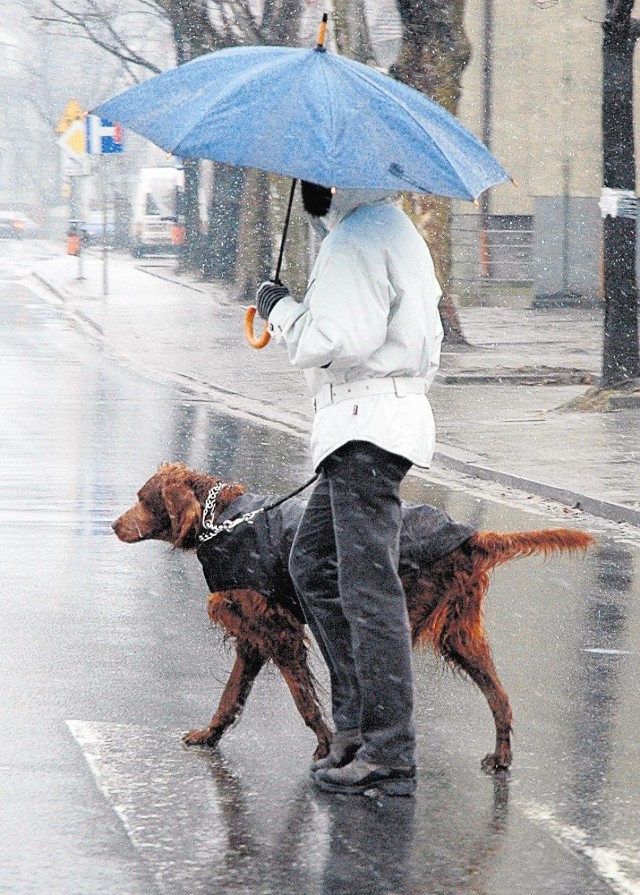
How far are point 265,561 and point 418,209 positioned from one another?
52.4ft

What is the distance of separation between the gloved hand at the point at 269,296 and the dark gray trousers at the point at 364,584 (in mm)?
466

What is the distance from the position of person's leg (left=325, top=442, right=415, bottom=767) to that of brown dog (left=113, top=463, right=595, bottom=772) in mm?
243

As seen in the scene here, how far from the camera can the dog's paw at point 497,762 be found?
5.45 meters

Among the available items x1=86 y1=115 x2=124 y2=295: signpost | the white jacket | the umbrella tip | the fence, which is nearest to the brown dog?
the white jacket

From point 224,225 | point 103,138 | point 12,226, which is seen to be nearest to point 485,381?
point 103,138

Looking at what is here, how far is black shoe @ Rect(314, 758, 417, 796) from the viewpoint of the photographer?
16.6 ft

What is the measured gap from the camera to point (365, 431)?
488 cm

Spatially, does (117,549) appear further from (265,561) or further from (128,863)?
(128,863)

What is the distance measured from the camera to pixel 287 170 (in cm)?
483

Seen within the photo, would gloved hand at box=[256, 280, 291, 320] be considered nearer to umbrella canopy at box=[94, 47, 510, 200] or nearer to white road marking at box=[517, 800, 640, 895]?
umbrella canopy at box=[94, 47, 510, 200]

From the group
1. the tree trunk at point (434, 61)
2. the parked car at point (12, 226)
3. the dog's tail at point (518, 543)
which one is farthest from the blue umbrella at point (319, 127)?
the parked car at point (12, 226)

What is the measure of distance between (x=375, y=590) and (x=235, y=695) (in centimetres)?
75

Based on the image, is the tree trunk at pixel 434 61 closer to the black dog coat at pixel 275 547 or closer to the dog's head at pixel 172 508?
the dog's head at pixel 172 508

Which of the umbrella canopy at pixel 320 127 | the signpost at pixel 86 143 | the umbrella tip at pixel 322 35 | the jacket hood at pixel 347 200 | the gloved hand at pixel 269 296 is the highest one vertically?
the signpost at pixel 86 143
